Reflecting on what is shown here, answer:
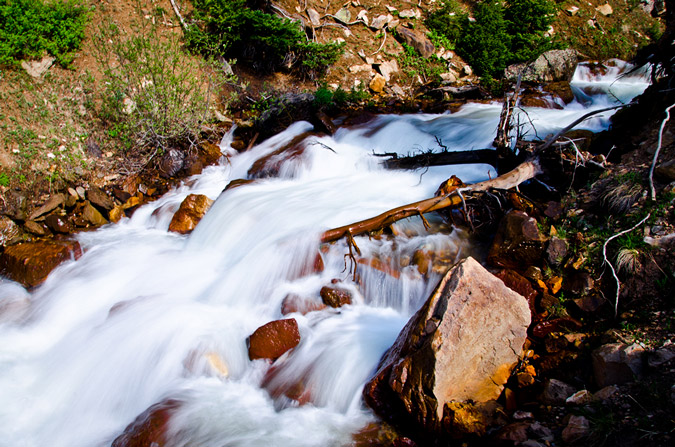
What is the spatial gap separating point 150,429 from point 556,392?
10.6 feet

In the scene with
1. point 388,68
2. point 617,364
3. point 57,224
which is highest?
point 388,68

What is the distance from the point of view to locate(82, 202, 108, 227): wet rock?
6.59 m

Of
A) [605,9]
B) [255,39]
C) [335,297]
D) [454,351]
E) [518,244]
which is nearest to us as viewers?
[454,351]

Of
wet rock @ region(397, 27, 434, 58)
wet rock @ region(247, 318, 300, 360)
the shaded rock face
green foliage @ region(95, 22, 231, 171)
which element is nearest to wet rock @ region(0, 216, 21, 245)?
green foliage @ region(95, 22, 231, 171)

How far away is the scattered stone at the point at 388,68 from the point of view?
35.2 ft

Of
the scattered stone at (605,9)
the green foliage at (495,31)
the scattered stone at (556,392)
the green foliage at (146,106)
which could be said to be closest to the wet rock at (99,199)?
the green foliage at (146,106)

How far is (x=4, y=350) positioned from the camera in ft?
14.6

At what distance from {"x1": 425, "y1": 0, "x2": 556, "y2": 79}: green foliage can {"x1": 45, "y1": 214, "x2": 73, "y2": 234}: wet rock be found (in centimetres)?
1000

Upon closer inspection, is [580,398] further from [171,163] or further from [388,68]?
[388,68]

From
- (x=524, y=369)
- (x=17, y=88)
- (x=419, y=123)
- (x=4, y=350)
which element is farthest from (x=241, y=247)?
(x=17, y=88)

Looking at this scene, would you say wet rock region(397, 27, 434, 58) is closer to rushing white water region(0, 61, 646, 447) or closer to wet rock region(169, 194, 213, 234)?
rushing white water region(0, 61, 646, 447)

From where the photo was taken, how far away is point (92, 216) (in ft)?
21.7

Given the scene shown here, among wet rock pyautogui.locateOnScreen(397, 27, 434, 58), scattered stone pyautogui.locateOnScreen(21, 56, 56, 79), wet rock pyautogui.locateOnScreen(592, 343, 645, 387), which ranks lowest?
wet rock pyautogui.locateOnScreen(592, 343, 645, 387)

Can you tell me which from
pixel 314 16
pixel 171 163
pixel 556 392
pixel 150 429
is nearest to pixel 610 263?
pixel 556 392
